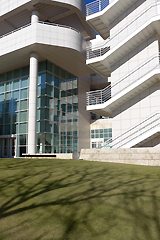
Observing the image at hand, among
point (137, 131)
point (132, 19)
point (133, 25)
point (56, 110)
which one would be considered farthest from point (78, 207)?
point (56, 110)

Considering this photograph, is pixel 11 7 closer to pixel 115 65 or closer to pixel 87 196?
pixel 115 65

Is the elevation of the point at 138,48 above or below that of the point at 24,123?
above

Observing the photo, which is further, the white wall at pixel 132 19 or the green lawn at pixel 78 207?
the white wall at pixel 132 19

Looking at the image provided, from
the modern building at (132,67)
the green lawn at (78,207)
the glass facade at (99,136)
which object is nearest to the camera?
the green lawn at (78,207)

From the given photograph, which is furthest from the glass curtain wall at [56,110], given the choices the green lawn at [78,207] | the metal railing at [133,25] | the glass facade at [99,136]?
the green lawn at [78,207]

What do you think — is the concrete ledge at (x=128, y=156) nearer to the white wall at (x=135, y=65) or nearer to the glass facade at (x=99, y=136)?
the white wall at (x=135, y=65)

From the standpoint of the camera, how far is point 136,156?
1730 centimetres

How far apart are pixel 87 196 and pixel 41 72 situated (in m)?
23.6

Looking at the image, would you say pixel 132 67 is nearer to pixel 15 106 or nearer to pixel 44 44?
pixel 44 44

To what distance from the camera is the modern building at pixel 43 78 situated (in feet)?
89.3

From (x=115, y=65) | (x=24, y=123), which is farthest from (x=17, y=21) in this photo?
(x=115, y=65)

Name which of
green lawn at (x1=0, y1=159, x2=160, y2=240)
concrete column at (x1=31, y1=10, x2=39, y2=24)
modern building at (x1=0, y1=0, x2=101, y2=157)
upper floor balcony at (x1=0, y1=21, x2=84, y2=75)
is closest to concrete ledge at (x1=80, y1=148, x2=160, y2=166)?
green lawn at (x1=0, y1=159, x2=160, y2=240)

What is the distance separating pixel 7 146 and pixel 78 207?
25968 millimetres

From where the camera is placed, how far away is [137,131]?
21266 mm
